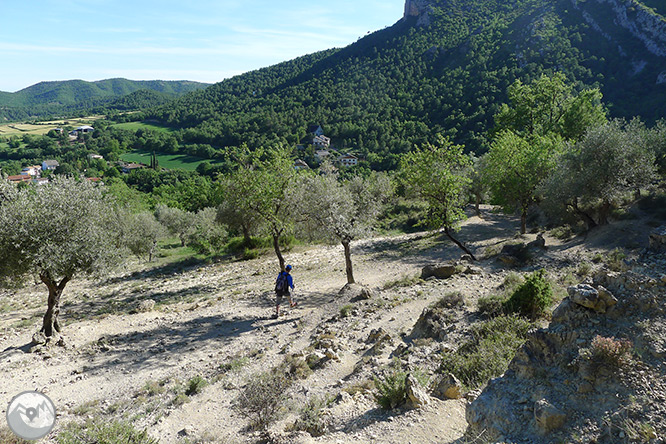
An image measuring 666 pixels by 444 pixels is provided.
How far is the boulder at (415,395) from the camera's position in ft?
22.3

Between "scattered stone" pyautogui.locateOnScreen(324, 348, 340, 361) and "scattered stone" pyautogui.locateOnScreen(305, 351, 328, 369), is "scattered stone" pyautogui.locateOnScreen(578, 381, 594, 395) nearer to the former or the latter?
"scattered stone" pyautogui.locateOnScreen(324, 348, 340, 361)

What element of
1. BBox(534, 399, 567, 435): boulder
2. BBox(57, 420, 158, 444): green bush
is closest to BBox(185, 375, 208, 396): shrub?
BBox(57, 420, 158, 444): green bush

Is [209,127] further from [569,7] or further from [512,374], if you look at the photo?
[512,374]

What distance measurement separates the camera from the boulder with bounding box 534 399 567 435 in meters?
5.25

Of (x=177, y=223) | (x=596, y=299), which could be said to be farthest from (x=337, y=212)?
(x=177, y=223)

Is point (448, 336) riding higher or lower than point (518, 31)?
lower

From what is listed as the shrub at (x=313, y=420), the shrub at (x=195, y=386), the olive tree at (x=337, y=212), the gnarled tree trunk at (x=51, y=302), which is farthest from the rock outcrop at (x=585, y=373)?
the gnarled tree trunk at (x=51, y=302)

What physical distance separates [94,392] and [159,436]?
455 centimetres

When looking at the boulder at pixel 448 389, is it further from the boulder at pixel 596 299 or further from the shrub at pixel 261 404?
the shrub at pixel 261 404

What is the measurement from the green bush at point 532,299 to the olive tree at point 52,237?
48.9ft

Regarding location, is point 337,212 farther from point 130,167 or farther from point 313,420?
point 130,167

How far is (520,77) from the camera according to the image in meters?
74.1

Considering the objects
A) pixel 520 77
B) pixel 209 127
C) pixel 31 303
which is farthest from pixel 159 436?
pixel 209 127

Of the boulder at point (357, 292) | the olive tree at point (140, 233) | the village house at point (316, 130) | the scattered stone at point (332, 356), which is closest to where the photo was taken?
the scattered stone at point (332, 356)
